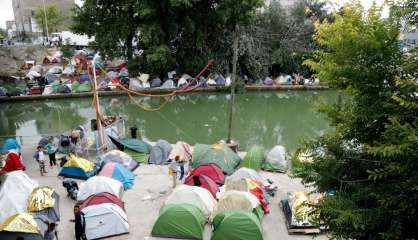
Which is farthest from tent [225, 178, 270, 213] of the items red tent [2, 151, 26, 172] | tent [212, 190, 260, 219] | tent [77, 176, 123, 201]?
red tent [2, 151, 26, 172]

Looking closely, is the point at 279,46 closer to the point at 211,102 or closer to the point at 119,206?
the point at 211,102

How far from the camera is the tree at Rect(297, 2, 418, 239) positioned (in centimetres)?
539

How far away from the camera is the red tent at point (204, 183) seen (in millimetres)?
12227

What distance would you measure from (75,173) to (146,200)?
128 inches

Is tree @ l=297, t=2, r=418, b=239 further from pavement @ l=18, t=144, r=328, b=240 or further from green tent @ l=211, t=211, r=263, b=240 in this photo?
pavement @ l=18, t=144, r=328, b=240

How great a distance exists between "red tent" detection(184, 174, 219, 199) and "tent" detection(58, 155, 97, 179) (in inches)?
160

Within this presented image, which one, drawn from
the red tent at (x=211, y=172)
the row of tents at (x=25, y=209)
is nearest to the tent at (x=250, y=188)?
the red tent at (x=211, y=172)

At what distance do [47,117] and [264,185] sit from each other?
65.6 feet

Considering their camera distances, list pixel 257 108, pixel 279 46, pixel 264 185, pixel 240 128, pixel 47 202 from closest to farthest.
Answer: pixel 47 202 → pixel 264 185 → pixel 240 128 → pixel 257 108 → pixel 279 46

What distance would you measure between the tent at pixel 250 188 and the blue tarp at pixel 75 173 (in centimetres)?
531

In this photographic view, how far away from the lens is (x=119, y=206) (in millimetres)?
11227

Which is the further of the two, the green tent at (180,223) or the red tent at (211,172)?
the red tent at (211,172)

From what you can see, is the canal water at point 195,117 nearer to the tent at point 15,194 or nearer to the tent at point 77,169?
the tent at point 77,169

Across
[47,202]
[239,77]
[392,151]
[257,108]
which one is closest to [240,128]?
[257,108]
